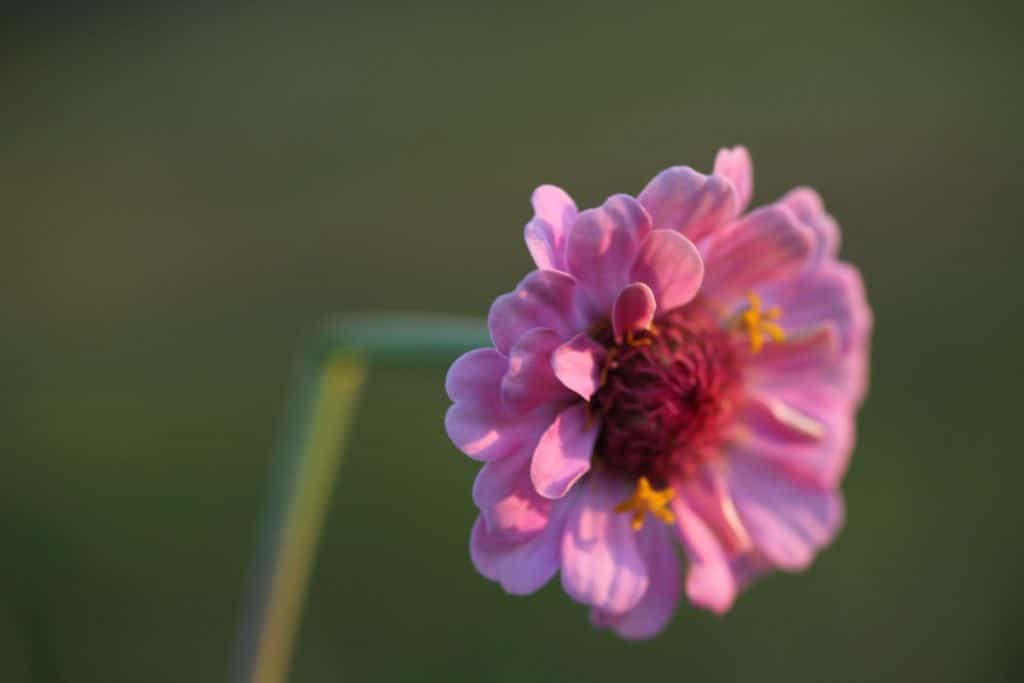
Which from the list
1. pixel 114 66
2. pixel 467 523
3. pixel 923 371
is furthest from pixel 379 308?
pixel 114 66

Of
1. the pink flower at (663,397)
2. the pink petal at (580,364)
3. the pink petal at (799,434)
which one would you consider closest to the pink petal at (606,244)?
the pink flower at (663,397)

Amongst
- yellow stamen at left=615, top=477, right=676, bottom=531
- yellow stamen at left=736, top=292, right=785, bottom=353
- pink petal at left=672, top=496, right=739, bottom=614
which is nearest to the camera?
yellow stamen at left=615, top=477, right=676, bottom=531

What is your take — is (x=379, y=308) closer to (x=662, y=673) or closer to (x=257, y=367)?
(x=257, y=367)

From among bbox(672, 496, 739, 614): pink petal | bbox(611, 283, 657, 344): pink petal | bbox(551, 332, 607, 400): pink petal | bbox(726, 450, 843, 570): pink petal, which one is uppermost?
bbox(611, 283, 657, 344): pink petal

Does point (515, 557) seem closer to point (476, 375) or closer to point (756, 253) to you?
point (476, 375)

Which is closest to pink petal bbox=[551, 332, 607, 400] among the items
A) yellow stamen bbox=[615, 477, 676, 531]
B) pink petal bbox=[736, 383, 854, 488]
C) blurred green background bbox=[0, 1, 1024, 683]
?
yellow stamen bbox=[615, 477, 676, 531]

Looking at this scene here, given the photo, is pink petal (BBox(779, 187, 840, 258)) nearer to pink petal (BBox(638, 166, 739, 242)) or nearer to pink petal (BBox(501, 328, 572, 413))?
pink petal (BBox(638, 166, 739, 242))

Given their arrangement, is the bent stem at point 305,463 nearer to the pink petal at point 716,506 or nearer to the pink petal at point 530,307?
the pink petal at point 530,307
